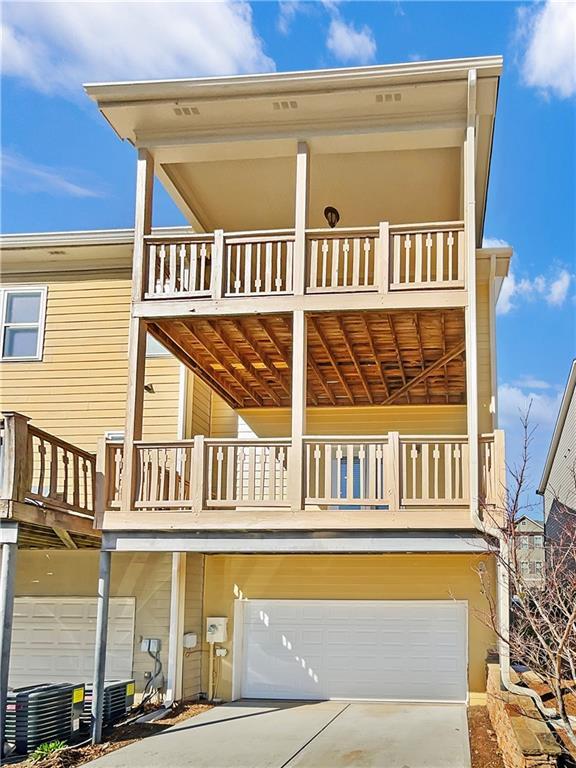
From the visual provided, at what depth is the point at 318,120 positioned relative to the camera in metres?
11.0

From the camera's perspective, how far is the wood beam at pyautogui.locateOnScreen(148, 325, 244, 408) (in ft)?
37.7

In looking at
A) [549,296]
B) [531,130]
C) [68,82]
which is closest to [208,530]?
[68,82]

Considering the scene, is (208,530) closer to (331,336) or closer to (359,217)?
(331,336)

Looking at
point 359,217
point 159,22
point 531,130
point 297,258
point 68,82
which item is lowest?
point 297,258

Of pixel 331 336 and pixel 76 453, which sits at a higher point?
pixel 331 336

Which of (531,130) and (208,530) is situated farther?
(531,130)

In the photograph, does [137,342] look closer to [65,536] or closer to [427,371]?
[65,536]

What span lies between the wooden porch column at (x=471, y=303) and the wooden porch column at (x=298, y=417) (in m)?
2.01

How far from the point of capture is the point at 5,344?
14.2 meters

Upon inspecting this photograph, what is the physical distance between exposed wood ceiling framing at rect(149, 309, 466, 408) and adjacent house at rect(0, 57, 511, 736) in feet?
0.17

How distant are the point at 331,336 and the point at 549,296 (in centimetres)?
5258

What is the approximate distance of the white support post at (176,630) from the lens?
12305 millimetres

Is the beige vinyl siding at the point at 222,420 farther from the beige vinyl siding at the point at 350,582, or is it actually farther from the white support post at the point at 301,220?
the white support post at the point at 301,220

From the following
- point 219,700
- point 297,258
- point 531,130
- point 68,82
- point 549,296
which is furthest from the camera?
point 549,296
